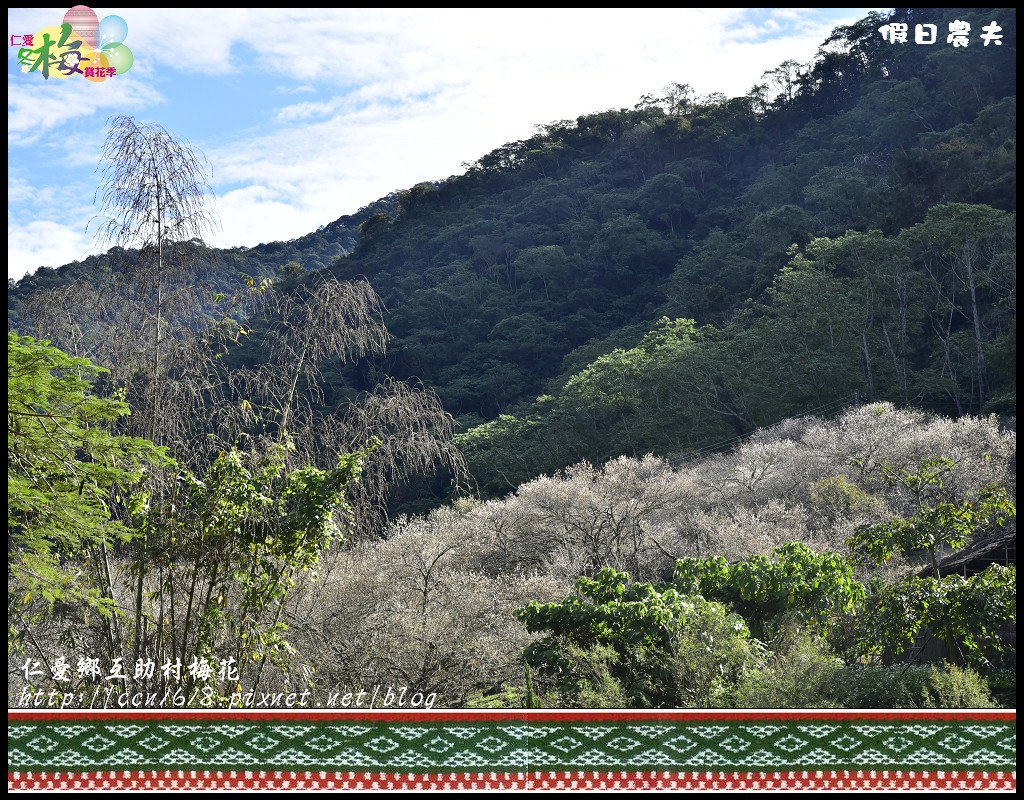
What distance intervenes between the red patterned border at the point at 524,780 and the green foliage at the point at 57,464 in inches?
46.7

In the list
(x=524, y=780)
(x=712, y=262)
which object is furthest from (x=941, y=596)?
(x=712, y=262)

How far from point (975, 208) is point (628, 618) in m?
23.1

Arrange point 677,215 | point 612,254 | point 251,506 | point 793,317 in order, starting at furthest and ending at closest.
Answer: point 677,215 → point 612,254 → point 793,317 → point 251,506

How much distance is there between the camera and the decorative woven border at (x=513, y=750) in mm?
5480

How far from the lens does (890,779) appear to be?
5.50 m

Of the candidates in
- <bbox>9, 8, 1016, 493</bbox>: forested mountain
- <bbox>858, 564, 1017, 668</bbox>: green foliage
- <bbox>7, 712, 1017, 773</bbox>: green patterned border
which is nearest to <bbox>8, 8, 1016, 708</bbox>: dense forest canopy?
<bbox>858, 564, 1017, 668</bbox>: green foliage

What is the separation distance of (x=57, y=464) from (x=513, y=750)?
3519mm

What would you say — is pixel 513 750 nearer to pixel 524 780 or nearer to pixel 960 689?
pixel 524 780

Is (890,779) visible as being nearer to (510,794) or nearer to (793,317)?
(510,794)

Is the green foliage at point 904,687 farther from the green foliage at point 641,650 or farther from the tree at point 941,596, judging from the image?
the green foliage at point 641,650

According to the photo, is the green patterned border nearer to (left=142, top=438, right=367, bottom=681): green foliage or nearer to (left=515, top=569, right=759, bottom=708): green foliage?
(left=142, top=438, right=367, bottom=681): green foliage

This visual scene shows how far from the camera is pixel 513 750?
5504 millimetres

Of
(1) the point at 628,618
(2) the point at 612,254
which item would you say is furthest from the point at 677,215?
(1) the point at 628,618

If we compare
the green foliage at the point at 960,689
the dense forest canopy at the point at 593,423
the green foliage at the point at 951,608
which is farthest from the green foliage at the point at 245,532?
the green foliage at the point at 960,689
